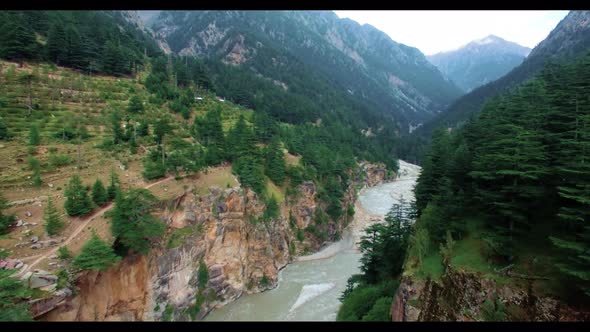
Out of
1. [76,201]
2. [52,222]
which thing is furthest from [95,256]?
[76,201]

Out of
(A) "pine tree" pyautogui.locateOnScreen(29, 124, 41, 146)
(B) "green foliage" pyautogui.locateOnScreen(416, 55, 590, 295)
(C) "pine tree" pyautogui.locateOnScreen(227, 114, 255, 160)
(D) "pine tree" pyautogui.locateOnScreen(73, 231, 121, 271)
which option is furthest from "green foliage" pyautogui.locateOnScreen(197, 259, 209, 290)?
(B) "green foliage" pyautogui.locateOnScreen(416, 55, 590, 295)

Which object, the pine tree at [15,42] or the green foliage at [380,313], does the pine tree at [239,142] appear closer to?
the green foliage at [380,313]

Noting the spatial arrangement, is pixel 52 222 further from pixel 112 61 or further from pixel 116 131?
pixel 112 61

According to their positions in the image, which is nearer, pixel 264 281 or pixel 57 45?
pixel 264 281

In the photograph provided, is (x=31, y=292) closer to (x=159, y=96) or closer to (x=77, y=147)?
(x=77, y=147)

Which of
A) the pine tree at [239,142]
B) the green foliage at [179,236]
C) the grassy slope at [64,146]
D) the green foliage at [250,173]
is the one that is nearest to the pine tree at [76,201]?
the grassy slope at [64,146]
